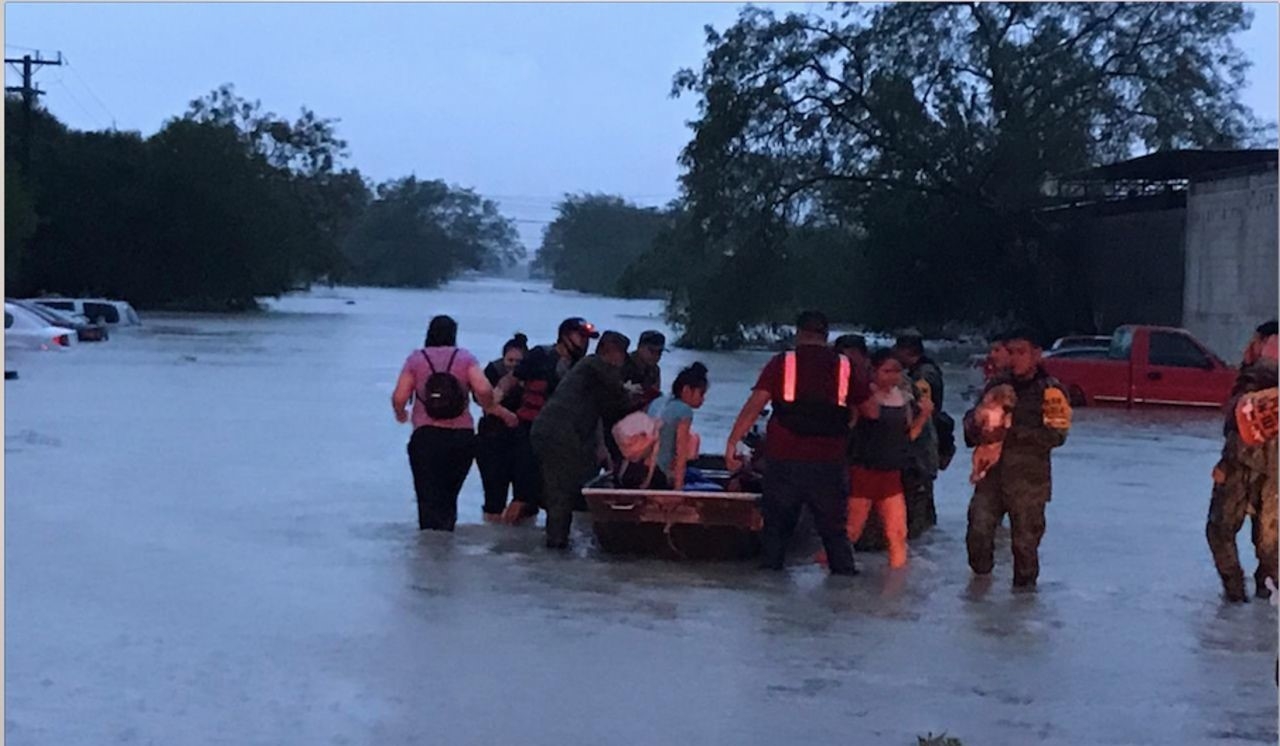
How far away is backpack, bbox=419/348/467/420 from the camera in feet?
43.4

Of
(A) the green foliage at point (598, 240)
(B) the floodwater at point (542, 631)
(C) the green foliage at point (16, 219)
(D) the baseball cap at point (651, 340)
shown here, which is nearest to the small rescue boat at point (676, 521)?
(B) the floodwater at point (542, 631)

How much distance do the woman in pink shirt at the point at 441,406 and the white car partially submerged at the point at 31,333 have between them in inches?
1155

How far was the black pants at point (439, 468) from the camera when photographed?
13.4 m

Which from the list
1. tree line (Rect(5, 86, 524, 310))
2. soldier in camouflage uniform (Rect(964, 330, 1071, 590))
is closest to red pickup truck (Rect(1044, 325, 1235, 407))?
soldier in camouflage uniform (Rect(964, 330, 1071, 590))

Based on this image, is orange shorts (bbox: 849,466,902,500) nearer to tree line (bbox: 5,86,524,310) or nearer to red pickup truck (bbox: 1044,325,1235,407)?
red pickup truck (bbox: 1044,325,1235,407)

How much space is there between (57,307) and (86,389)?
27.4 m

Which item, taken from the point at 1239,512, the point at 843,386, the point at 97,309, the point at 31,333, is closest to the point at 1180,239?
the point at 31,333

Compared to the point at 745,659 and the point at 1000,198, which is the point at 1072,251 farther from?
the point at 745,659

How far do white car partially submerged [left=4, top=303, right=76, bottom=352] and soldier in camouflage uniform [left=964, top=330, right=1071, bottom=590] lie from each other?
107 feet

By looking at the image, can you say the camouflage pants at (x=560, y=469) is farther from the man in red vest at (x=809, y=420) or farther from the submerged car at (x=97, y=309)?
the submerged car at (x=97, y=309)

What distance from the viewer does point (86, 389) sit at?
101 ft

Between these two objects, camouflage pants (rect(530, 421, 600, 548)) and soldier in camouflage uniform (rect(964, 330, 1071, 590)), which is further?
camouflage pants (rect(530, 421, 600, 548))

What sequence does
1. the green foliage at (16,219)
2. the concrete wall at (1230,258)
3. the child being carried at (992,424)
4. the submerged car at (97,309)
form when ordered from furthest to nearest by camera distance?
the green foliage at (16,219), the submerged car at (97,309), the concrete wall at (1230,258), the child being carried at (992,424)

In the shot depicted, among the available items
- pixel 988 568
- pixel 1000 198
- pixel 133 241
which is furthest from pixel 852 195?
pixel 133 241
